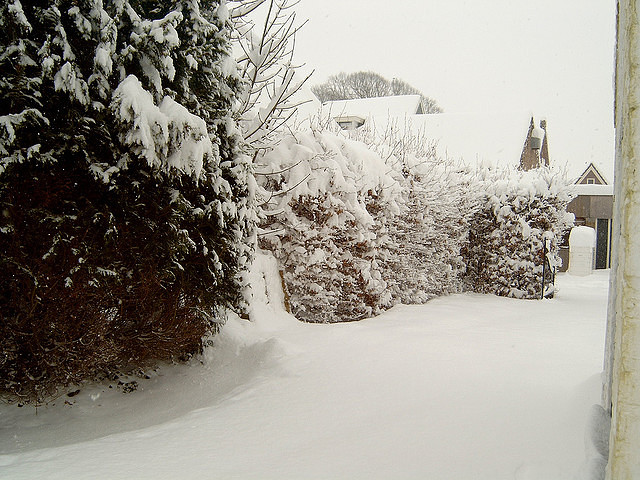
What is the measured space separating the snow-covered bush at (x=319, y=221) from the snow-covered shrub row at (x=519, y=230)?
4177 mm

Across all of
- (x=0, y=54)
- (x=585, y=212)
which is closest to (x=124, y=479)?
(x=0, y=54)

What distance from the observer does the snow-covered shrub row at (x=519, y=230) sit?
31.8 ft

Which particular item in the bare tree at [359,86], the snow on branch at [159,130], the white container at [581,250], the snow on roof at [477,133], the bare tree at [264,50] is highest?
the bare tree at [359,86]

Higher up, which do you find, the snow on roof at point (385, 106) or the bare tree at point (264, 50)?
the snow on roof at point (385, 106)

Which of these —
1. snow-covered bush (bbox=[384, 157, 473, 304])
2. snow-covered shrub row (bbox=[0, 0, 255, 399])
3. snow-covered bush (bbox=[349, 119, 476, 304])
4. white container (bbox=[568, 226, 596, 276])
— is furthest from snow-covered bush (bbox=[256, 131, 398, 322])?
white container (bbox=[568, 226, 596, 276])

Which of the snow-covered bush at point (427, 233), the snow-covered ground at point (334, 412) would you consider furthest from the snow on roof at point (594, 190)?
the snow-covered ground at point (334, 412)

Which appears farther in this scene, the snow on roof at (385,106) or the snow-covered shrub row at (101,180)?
the snow on roof at (385,106)

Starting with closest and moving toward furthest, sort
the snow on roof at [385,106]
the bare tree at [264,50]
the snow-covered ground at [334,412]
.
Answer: the snow-covered ground at [334,412], the bare tree at [264,50], the snow on roof at [385,106]

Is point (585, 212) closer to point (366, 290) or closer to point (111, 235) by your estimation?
point (366, 290)

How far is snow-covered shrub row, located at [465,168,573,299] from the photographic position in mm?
9680

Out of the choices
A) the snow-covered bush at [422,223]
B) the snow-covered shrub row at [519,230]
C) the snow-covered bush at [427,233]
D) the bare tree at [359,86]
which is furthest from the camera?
the bare tree at [359,86]

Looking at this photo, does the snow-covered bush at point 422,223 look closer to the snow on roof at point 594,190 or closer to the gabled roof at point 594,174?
the snow on roof at point 594,190

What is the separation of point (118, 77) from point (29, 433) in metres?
2.78

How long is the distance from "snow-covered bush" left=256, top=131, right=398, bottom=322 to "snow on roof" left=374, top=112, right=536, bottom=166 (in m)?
17.2
